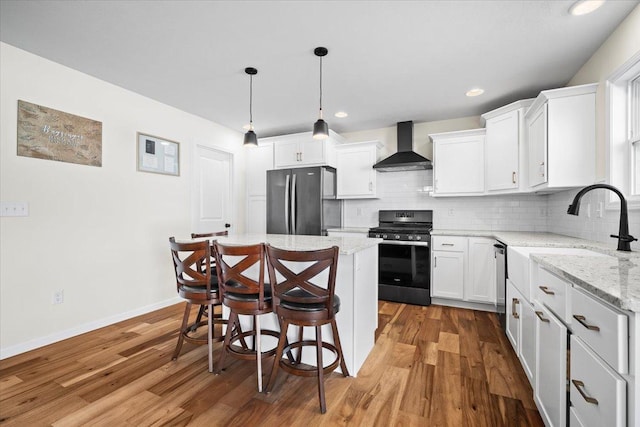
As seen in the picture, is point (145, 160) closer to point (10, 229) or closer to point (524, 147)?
point (10, 229)

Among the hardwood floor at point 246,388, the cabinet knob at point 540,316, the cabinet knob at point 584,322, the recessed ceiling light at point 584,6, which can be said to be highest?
the recessed ceiling light at point 584,6

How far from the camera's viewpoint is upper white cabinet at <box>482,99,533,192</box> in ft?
10.6

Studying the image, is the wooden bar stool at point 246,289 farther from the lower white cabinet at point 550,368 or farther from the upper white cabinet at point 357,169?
the upper white cabinet at point 357,169

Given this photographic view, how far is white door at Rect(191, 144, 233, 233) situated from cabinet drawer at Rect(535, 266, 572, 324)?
3781 millimetres

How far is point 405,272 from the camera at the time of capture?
379cm

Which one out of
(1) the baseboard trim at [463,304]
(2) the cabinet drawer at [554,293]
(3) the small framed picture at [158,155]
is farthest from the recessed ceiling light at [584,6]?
(3) the small framed picture at [158,155]

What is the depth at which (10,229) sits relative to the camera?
240cm

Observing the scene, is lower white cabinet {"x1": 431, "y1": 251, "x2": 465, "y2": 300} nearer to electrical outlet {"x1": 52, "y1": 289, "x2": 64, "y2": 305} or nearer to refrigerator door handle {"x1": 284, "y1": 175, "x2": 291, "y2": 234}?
refrigerator door handle {"x1": 284, "y1": 175, "x2": 291, "y2": 234}

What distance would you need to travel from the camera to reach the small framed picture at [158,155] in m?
3.38

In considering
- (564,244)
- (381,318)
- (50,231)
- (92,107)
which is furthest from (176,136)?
(564,244)

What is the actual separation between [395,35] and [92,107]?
9.59 feet

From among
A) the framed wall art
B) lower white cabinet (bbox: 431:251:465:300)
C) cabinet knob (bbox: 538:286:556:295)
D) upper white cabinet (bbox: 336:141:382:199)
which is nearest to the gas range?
lower white cabinet (bbox: 431:251:465:300)

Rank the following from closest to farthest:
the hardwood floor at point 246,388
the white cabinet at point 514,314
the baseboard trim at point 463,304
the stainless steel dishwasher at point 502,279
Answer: the hardwood floor at point 246,388
the white cabinet at point 514,314
the stainless steel dishwasher at point 502,279
the baseboard trim at point 463,304

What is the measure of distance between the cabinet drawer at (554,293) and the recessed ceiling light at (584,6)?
170cm
